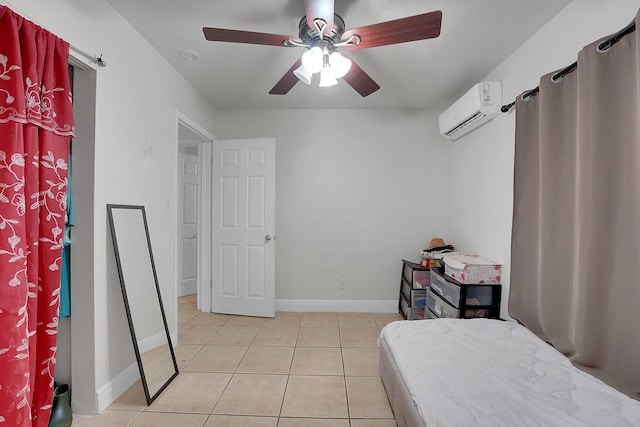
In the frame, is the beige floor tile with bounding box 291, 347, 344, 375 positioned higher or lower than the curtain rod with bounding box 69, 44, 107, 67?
lower

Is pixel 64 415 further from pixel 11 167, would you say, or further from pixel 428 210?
pixel 428 210

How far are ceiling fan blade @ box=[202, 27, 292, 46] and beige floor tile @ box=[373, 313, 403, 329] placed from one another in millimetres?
2869

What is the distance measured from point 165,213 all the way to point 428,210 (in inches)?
114

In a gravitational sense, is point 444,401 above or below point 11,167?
below

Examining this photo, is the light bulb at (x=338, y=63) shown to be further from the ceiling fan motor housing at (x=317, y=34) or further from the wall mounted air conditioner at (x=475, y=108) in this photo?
the wall mounted air conditioner at (x=475, y=108)

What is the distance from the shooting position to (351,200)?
3.74 meters

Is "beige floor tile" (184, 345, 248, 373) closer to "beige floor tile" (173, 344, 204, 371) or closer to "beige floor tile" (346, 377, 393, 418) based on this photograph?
"beige floor tile" (173, 344, 204, 371)

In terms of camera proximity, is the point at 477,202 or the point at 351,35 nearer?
the point at 351,35

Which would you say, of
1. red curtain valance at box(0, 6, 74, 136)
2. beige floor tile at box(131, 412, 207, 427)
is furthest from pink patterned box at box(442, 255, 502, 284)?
red curtain valance at box(0, 6, 74, 136)

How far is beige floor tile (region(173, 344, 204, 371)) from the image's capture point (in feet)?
8.14

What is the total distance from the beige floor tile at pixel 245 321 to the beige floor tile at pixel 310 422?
5.34ft

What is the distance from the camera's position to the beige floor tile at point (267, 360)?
235 centimetres

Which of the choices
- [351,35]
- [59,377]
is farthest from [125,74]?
[59,377]

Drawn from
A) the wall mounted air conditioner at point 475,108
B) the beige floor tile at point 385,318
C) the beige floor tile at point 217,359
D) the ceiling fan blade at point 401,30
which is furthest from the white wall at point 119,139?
the wall mounted air conditioner at point 475,108
